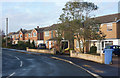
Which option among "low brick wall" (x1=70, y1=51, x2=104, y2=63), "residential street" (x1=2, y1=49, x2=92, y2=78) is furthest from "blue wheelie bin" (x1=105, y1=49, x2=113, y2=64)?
"residential street" (x1=2, y1=49, x2=92, y2=78)

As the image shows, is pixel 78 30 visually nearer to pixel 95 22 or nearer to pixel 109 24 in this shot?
pixel 95 22

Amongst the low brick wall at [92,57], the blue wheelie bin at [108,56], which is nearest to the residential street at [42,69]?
the low brick wall at [92,57]

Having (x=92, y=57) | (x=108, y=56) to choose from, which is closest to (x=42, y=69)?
(x=108, y=56)

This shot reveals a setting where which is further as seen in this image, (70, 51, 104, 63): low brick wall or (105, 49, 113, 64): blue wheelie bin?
(70, 51, 104, 63): low brick wall

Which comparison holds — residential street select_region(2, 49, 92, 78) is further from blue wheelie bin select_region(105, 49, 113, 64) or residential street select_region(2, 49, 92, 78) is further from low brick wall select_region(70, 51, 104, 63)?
blue wheelie bin select_region(105, 49, 113, 64)

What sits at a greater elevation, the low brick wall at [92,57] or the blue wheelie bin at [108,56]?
the blue wheelie bin at [108,56]

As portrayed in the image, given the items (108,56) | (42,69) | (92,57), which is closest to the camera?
(42,69)

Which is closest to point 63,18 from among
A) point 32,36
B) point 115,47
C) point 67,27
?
point 67,27

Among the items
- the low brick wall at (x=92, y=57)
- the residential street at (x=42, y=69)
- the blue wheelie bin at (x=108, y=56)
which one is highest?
the blue wheelie bin at (x=108, y=56)

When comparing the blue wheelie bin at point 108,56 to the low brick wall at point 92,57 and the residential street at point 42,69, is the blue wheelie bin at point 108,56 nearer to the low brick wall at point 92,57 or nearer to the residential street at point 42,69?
the low brick wall at point 92,57

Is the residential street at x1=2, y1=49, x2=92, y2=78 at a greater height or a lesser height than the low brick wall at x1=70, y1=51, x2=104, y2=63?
lesser

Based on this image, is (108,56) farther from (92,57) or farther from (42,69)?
(42,69)

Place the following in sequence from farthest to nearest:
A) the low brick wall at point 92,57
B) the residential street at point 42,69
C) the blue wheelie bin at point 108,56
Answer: the low brick wall at point 92,57, the blue wheelie bin at point 108,56, the residential street at point 42,69

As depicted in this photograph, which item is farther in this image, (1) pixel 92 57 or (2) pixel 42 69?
(1) pixel 92 57
